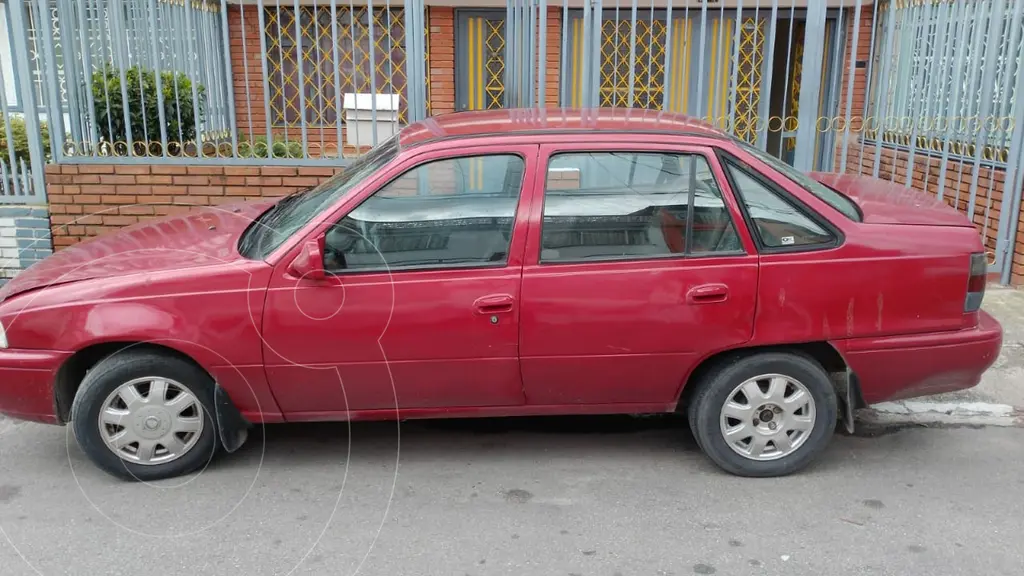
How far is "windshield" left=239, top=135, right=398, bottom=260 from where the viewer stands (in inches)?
161

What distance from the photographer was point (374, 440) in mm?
4676

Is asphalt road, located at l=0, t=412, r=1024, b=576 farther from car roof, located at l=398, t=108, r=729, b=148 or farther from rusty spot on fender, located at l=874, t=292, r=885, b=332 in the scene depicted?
car roof, located at l=398, t=108, r=729, b=148

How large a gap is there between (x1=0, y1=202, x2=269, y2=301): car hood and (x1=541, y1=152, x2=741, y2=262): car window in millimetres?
1563

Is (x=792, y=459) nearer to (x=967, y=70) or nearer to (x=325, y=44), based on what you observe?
(x=967, y=70)

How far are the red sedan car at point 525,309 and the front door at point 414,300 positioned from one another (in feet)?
0.03

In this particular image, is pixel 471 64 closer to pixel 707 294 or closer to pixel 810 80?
pixel 810 80

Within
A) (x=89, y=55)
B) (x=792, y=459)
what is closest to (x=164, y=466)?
(x=792, y=459)

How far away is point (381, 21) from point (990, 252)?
7.16 metres

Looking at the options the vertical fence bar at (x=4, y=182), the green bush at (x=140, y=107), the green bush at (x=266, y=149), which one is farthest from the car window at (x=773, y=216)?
the vertical fence bar at (x=4, y=182)

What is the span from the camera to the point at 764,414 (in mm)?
4129

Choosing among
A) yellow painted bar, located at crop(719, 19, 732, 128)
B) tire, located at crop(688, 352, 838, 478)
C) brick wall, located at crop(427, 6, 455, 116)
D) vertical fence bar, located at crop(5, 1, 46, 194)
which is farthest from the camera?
brick wall, located at crop(427, 6, 455, 116)

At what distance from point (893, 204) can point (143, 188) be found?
228 inches

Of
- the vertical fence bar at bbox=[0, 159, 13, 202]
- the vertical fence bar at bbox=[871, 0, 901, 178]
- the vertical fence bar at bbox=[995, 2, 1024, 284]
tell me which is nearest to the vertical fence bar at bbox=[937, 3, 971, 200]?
the vertical fence bar at bbox=[995, 2, 1024, 284]

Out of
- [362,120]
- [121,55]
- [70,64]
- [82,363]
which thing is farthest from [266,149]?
[82,363]
